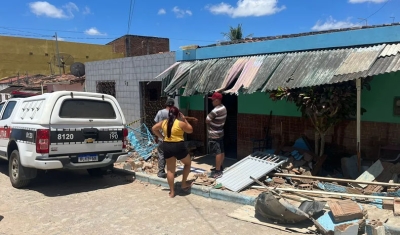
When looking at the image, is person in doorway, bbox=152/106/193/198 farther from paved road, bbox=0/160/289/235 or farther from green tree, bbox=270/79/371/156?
green tree, bbox=270/79/371/156

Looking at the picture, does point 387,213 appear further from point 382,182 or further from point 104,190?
point 104,190

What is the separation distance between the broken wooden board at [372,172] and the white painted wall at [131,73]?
5962mm

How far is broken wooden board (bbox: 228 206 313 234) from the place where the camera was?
4477mm

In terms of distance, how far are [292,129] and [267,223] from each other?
321 cm

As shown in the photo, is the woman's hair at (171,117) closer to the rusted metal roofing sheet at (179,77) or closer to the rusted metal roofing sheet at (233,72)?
the rusted metal roofing sheet at (233,72)

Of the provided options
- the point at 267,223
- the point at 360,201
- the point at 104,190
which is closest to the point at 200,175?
the point at 104,190

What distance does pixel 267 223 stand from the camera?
186 inches

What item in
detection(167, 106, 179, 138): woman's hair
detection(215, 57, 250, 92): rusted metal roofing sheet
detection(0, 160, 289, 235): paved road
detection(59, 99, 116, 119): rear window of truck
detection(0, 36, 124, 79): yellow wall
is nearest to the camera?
detection(0, 160, 289, 235): paved road

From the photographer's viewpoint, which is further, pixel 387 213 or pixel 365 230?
pixel 387 213

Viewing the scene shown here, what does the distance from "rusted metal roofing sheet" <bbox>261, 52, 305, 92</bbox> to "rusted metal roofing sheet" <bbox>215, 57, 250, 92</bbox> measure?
100 cm

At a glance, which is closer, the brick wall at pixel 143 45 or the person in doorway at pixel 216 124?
the person in doorway at pixel 216 124

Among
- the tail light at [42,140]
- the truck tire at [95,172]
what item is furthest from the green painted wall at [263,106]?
the tail light at [42,140]

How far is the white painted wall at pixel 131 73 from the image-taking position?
10.3 meters

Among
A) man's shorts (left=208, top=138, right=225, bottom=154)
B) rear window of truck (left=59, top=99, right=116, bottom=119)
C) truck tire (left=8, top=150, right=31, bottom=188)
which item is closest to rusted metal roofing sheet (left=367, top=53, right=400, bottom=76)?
man's shorts (left=208, top=138, right=225, bottom=154)
